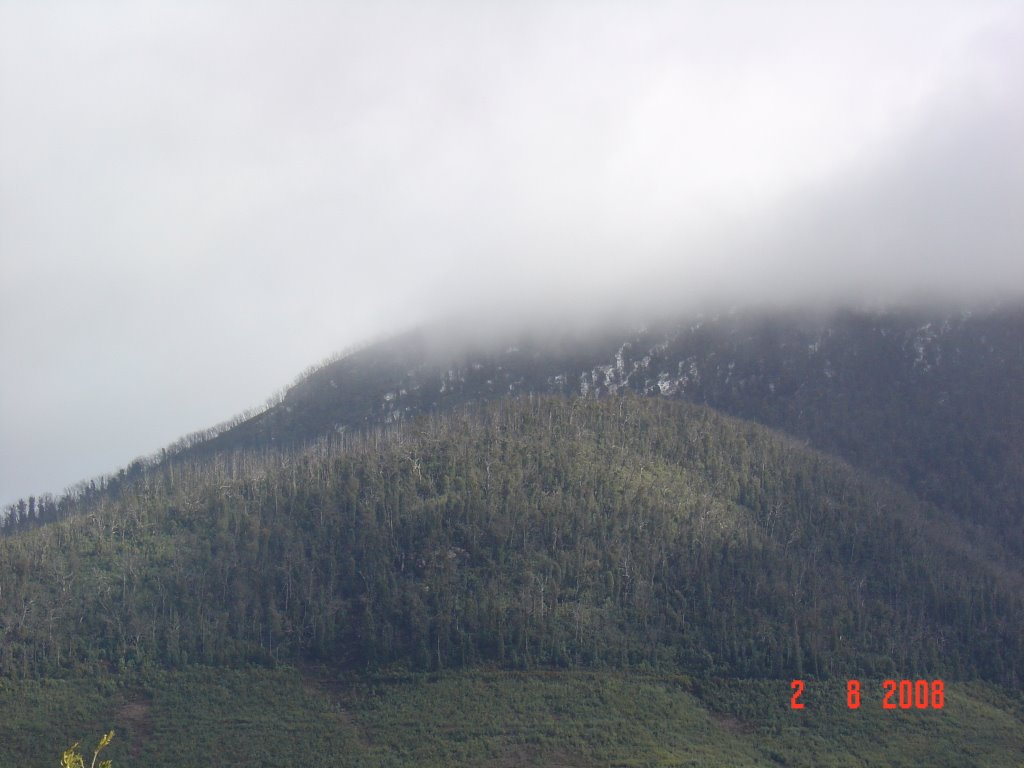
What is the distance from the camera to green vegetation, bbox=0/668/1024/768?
170375 mm

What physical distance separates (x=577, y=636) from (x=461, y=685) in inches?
880

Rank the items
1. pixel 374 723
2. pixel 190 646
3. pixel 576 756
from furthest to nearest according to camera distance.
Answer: pixel 190 646
pixel 374 723
pixel 576 756

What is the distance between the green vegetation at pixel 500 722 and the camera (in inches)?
6708

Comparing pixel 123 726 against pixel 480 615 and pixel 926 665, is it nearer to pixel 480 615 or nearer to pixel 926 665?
pixel 480 615

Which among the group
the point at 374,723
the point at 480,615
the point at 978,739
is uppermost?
the point at 480,615

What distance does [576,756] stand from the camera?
169500 millimetres

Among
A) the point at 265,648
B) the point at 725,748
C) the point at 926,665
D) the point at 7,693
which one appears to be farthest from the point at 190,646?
the point at 926,665

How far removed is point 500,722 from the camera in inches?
6973
